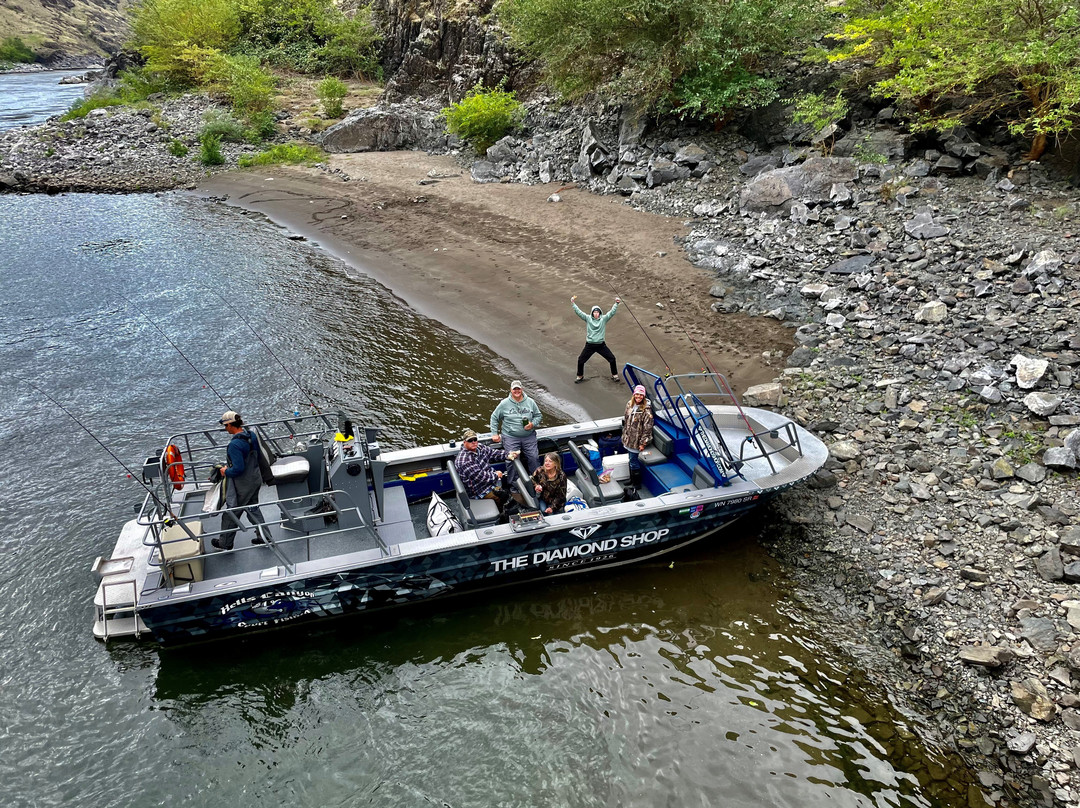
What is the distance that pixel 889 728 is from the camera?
21.0ft

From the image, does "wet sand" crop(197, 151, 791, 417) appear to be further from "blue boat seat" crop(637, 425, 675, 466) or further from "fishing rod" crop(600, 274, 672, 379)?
"blue boat seat" crop(637, 425, 675, 466)

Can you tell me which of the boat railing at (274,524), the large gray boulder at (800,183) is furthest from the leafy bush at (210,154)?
the boat railing at (274,524)

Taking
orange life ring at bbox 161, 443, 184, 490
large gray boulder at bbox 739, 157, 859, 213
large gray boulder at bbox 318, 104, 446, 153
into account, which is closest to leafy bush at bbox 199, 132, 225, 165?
large gray boulder at bbox 318, 104, 446, 153

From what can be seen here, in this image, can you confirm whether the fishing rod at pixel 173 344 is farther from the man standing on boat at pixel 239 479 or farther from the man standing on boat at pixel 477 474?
the man standing on boat at pixel 477 474

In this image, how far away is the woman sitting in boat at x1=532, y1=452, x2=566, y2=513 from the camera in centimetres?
801

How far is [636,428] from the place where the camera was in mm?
8797

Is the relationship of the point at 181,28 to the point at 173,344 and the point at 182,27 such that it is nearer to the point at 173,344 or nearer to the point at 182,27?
the point at 182,27

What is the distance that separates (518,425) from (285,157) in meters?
26.1

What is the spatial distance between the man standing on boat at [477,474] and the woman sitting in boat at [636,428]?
6.24 ft

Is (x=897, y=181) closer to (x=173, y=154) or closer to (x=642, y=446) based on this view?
(x=642, y=446)

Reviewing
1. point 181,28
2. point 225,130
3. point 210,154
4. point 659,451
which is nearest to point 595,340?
point 659,451

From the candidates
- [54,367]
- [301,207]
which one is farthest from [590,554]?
[301,207]

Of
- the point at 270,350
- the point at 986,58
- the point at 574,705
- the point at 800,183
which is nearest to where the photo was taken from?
the point at 574,705

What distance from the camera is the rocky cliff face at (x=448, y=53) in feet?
102
